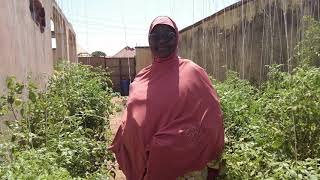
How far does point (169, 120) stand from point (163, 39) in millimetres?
502

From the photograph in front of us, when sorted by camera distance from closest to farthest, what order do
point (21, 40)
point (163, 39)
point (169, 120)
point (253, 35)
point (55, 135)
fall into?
point (169, 120), point (163, 39), point (55, 135), point (21, 40), point (253, 35)

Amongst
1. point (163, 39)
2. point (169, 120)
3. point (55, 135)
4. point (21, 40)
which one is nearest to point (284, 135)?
point (169, 120)

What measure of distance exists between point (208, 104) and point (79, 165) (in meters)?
0.85

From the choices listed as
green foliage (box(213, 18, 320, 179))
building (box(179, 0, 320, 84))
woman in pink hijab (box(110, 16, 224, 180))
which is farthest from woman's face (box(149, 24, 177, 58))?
building (box(179, 0, 320, 84))

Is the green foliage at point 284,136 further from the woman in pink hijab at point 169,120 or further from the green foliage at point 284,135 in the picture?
the woman in pink hijab at point 169,120

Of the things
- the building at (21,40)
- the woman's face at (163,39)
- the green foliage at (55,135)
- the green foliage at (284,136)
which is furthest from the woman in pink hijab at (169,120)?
the building at (21,40)

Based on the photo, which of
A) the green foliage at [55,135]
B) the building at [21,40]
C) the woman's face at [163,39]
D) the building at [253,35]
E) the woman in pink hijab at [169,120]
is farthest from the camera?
the building at [253,35]

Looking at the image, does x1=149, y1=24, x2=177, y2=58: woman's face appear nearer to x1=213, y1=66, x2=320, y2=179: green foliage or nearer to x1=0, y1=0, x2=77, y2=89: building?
x1=213, y1=66, x2=320, y2=179: green foliage

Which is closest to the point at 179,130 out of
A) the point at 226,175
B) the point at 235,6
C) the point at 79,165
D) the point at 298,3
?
the point at 226,175

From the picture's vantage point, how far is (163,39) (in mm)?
2773

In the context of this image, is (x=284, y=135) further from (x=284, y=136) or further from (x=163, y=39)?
(x=163, y=39)

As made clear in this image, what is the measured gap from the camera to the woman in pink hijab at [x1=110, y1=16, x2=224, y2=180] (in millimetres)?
2578

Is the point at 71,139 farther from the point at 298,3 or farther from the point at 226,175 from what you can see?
the point at 298,3

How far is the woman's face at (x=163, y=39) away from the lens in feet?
9.09
